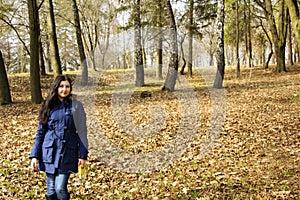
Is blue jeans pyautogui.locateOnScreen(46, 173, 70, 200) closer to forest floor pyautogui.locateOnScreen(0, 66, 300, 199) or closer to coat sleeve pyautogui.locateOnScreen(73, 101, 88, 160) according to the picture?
coat sleeve pyautogui.locateOnScreen(73, 101, 88, 160)

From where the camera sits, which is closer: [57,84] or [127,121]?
[57,84]

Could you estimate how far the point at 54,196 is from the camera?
14.1 feet

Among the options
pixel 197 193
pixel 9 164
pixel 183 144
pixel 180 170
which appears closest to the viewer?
pixel 197 193

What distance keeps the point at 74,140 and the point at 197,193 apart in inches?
89.3

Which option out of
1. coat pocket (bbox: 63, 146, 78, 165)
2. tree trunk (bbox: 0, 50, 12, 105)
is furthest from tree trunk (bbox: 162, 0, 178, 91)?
coat pocket (bbox: 63, 146, 78, 165)

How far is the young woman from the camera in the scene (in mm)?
4105

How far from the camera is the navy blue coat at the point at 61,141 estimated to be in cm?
410

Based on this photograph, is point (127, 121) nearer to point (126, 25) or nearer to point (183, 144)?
point (183, 144)

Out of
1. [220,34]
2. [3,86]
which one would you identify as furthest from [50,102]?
[220,34]

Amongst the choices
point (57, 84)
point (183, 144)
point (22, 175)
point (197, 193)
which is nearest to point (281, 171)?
point (197, 193)

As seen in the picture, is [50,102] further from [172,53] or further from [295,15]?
[172,53]

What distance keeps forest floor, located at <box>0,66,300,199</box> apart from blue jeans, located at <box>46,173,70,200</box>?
→ 1230 mm

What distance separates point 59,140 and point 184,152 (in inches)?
150

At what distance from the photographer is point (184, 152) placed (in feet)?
24.0
